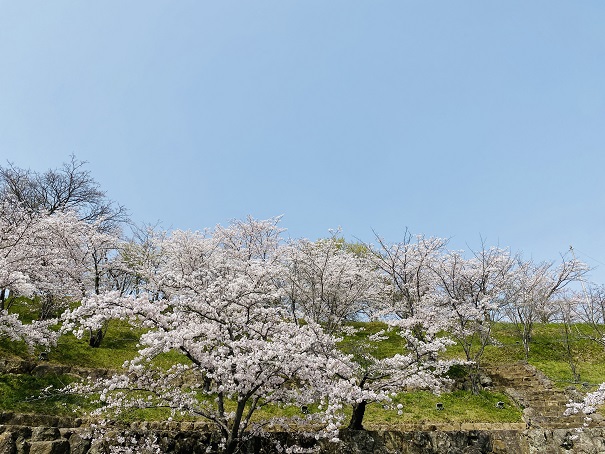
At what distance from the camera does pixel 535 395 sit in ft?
54.5

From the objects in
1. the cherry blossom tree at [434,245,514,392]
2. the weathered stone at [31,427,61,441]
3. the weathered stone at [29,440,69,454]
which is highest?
the cherry blossom tree at [434,245,514,392]

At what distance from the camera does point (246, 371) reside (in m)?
9.27

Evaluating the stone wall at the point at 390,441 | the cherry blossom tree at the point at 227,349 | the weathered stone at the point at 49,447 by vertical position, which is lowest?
the stone wall at the point at 390,441

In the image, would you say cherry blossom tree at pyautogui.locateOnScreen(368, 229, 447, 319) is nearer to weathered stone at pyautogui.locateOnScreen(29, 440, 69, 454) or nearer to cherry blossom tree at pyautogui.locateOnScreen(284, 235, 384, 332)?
cherry blossom tree at pyautogui.locateOnScreen(284, 235, 384, 332)

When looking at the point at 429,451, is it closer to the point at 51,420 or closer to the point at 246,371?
the point at 246,371

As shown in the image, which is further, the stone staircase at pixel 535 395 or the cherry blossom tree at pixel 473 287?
the cherry blossom tree at pixel 473 287

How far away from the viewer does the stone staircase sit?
14.0 metres

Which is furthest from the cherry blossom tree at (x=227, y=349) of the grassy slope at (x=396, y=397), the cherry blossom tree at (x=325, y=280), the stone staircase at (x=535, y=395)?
the cherry blossom tree at (x=325, y=280)

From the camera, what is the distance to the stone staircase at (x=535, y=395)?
14.0m

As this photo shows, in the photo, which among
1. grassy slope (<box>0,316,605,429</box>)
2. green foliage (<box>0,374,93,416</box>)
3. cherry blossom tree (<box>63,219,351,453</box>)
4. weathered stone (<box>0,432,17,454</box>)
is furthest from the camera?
grassy slope (<box>0,316,605,429</box>)

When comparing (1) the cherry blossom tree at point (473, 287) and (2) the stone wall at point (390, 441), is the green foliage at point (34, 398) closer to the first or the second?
(2) the stone wall at point (390, 441)

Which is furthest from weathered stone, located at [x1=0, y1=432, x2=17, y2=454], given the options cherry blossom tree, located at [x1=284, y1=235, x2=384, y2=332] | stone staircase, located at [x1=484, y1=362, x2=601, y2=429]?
stone staircase, located at [x1=484, y1=362, x2=601, y2=429]

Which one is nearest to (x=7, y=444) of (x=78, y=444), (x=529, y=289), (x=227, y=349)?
(x=78, y=444)

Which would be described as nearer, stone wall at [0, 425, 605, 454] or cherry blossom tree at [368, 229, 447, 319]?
stone wall at [0, 425, 605, 454]
